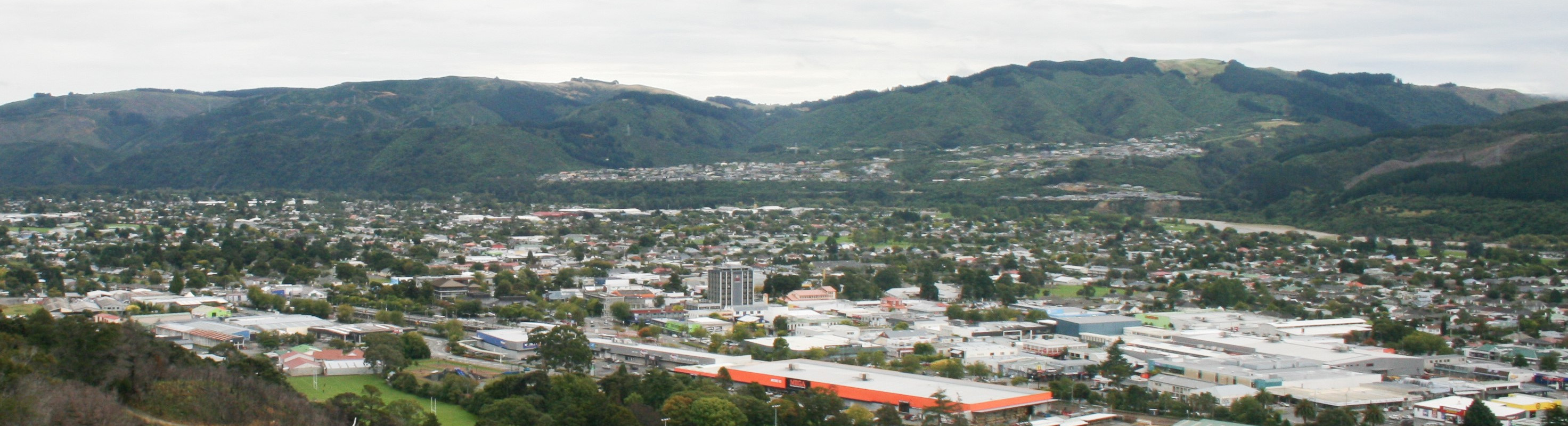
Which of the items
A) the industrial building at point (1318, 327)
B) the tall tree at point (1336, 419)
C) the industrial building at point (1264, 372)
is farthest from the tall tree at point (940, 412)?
the industrial building at point (1318, 327)

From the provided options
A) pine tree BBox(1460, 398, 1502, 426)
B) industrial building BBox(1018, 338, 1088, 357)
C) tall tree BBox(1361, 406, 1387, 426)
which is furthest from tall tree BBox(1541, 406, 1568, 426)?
Answer: industrial building BBox(1018, 338, 1088, 357)

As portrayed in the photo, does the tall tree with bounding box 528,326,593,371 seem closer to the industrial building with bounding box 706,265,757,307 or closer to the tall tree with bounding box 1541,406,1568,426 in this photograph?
the industrial building with bounding box 706,265,757,307

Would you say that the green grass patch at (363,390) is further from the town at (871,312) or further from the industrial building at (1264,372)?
the industrial building at (1264,372)

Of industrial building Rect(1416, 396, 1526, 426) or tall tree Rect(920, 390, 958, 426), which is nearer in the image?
tall tree Rect(920, 390, 958, 426)

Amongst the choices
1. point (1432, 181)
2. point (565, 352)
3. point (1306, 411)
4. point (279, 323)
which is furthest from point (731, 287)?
point (1432, 181)

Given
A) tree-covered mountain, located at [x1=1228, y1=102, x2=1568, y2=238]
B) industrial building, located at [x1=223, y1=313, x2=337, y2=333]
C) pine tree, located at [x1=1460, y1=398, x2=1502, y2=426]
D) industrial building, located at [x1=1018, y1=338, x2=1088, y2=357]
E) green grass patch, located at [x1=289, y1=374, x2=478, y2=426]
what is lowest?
industrial building, located at [x1=1018, y1=338, x2=1088, y2=357]

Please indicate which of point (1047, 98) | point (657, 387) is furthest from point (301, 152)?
point (657, 387)
